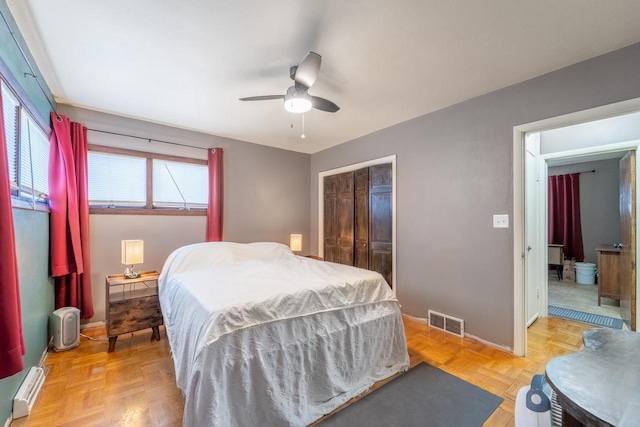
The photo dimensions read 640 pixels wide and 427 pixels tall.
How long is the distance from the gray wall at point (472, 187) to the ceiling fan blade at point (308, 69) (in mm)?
1817

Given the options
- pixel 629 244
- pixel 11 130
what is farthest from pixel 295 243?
pixel 629 244

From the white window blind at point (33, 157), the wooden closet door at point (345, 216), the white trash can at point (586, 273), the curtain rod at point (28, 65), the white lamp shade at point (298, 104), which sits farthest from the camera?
the white trash can at point (586, 273)

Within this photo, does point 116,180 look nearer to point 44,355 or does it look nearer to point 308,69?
point 44,355

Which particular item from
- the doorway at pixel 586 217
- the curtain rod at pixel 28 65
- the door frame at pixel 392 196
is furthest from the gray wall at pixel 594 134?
the curtain rod at pixel 28 65

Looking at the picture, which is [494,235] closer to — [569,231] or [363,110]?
[363,110]

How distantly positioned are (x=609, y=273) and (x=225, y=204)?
5.49 meters

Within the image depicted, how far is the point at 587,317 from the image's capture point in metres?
3.22

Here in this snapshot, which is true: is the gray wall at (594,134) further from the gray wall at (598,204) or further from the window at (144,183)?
the window at (144,183)

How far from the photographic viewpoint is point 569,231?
18.0 feet

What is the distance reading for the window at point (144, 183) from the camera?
2.97m

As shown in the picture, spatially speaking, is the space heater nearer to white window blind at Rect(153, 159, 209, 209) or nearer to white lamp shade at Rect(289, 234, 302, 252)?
white window blind at Rect(153, 159, 209, 209)

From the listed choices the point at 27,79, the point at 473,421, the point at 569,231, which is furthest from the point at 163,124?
the point at 569,231

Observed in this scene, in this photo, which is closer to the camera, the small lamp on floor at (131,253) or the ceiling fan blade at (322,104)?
the ceiling fan blade at (322,104)

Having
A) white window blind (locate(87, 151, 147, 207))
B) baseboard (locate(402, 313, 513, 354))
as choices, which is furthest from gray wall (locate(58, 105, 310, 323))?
baseboard (locate(402, 313, 513, 354))
